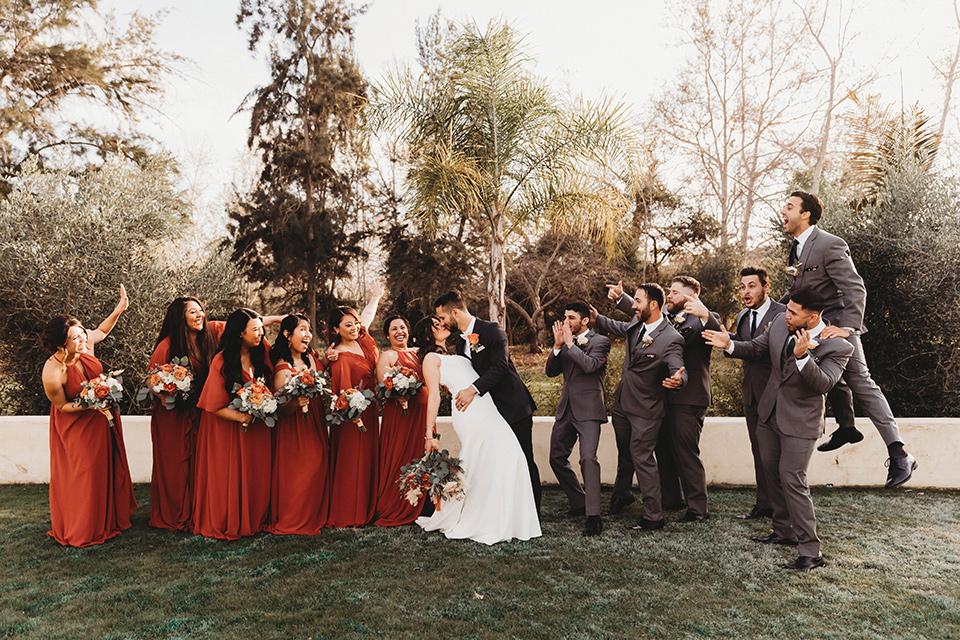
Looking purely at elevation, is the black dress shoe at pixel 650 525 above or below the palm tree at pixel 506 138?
below

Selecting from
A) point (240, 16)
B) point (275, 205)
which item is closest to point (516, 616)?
point (275, 205)

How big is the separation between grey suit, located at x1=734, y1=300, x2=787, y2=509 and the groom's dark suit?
2103 mm

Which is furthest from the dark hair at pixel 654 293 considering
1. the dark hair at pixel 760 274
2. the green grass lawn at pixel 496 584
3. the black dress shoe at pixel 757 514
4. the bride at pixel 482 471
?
the black dress shoe at pixel 757 514

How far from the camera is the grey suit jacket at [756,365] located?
5.44m

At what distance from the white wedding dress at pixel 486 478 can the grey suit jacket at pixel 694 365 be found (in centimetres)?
172

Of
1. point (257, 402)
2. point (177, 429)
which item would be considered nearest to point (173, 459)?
point (177, 429)

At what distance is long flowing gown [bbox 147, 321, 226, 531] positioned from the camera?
567 cm

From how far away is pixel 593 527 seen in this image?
17.2 feet

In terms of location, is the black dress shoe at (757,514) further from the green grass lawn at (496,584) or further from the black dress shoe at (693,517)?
the black dress shoe at (693,517)

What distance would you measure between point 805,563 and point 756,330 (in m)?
2.04

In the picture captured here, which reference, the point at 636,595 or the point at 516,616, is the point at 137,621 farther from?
the point at 636,595

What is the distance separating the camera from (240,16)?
19703 mm

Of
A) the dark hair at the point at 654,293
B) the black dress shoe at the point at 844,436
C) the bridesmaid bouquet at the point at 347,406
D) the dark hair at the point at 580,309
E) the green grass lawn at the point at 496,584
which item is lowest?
the green grass lawn at the point at 496,584

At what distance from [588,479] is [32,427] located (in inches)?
265
